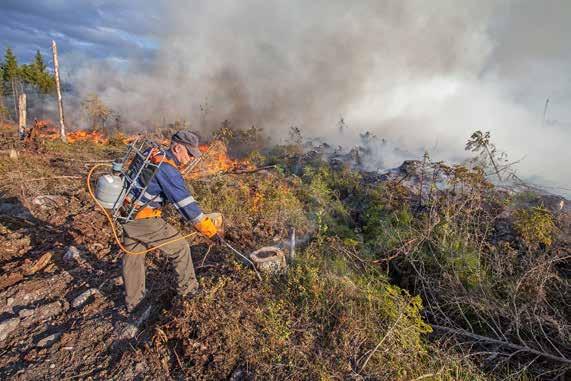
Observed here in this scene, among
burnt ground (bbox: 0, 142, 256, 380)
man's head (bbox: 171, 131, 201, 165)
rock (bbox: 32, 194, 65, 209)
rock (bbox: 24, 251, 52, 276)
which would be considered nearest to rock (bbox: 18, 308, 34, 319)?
burnt ground (bbox: 0, 142, 256, 380)

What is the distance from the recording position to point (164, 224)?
3268 mm

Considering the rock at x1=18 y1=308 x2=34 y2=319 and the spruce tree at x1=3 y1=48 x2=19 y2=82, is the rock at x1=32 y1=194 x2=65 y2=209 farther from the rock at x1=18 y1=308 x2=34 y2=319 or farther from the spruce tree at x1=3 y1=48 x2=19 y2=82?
the spruce tree at x1=3 y1=48 x2=19 y2=82

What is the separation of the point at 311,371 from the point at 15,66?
136ft

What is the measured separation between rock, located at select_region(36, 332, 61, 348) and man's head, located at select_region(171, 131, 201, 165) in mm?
1975

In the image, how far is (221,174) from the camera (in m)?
7.49

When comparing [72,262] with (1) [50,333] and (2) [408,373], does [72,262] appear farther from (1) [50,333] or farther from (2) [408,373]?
(2) [408,373]

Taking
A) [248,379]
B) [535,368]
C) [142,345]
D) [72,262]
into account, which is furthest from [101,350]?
[535,368]

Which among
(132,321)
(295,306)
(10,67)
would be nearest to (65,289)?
(132,321)

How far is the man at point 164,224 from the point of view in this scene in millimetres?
2900

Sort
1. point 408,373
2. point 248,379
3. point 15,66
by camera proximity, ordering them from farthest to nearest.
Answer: point 15,66, point 408,373, point 248,379

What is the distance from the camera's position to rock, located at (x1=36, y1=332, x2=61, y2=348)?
2852 mm

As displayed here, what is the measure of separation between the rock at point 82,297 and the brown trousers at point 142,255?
1.90 feet

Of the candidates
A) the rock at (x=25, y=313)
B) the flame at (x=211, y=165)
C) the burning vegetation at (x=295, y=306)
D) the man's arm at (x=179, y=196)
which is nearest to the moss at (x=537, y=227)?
the burning vegetation at (x=295, y=306)

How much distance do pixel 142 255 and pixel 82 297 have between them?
898 mm
